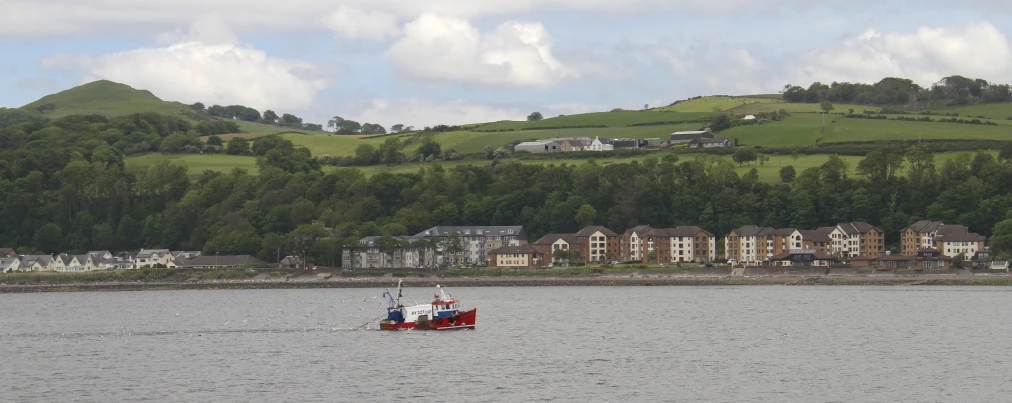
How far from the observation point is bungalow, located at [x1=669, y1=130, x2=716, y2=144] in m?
136

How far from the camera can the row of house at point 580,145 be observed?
459ft

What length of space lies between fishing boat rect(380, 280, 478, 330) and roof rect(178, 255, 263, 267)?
53.0m

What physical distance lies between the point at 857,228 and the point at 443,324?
55.4 meters

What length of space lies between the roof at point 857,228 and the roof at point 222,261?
163ft

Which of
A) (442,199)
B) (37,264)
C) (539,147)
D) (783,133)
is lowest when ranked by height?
(37,264)

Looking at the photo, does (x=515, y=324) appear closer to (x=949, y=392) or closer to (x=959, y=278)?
(x=949, y=392)

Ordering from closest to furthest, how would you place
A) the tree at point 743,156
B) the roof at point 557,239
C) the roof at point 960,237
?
the roof at point 960,237
the roof at point 557,239
the tree at point 743,156

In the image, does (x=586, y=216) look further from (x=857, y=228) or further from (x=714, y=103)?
(x=714, y=103)

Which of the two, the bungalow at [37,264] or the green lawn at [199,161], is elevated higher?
the green lawn at [199,161]

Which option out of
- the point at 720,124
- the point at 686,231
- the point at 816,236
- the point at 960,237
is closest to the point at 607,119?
the point at 720,124

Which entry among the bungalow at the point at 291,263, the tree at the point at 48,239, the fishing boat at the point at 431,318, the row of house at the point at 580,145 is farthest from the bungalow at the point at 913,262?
the tree at the point at 48,239

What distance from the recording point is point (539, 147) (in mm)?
143250

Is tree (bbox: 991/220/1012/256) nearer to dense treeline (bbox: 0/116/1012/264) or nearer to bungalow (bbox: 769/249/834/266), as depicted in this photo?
dense treeline (bbox: 0/116/1012/264)

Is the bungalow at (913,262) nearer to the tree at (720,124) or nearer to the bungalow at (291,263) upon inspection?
the bungalow at (291,263)
